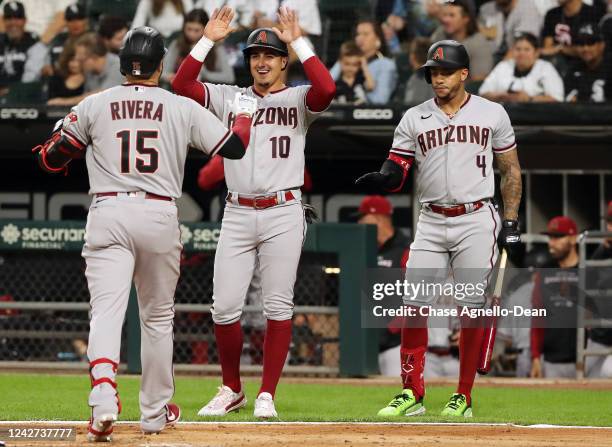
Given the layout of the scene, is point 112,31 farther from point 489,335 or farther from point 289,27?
point 489,335

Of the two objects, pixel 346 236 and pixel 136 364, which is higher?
pixel 346 236

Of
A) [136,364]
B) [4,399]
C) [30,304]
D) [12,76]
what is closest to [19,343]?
[30,304]

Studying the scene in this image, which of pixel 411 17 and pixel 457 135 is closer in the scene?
pixel 457 135

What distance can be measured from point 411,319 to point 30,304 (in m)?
3.81

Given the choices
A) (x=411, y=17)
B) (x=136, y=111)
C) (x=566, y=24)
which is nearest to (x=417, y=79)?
(x=411, y=17)

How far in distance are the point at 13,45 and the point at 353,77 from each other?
319 cm

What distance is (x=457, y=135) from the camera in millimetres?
6234

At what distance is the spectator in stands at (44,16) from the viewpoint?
37.7 feet

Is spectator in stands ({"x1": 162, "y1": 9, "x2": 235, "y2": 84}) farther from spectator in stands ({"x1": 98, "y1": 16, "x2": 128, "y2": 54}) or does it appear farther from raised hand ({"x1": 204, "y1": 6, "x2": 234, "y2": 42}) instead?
raised hand ({"x1": 204, "y1": 6, "x2": 234, "y2": 42})

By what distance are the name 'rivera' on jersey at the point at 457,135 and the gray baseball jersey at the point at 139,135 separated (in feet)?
5.22

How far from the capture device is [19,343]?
9117 mm

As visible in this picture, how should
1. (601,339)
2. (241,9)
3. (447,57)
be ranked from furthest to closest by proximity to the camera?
(241,9) → (601,339) → (447,57)

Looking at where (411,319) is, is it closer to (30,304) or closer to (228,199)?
(228,199)

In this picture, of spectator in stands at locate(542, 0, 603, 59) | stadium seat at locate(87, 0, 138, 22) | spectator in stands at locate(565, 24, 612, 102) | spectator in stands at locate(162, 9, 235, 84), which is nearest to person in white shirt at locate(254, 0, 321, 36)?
spectator in stands at locate(162, 9, 235, 84)
